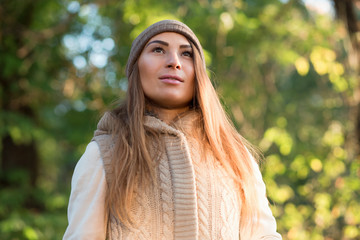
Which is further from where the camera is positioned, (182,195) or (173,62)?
(173,62)

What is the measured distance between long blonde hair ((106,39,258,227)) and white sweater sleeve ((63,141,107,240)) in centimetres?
4

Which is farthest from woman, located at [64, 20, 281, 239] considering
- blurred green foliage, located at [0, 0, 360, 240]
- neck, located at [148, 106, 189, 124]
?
blurred green foliage, located at [0, 0, 360, 240]

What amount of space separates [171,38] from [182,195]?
669 mm

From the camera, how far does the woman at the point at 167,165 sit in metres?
1.54

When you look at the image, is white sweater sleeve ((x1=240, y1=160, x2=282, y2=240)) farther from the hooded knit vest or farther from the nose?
the nose

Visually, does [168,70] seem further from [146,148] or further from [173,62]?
[146,148]

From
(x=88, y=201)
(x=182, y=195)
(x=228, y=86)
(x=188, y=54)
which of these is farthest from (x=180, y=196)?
(x=228, y=86)

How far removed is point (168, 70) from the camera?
1.70 metres

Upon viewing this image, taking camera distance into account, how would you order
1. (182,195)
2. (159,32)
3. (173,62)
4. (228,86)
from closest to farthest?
(182,195), (173,62), (159,32), (228,86)

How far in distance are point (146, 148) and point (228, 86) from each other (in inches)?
165

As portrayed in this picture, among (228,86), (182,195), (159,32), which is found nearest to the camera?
(182,195)

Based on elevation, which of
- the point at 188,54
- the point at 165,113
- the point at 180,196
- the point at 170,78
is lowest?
the point at 180,196

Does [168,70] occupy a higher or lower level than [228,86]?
lower

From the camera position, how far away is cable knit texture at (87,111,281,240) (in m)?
1.54
